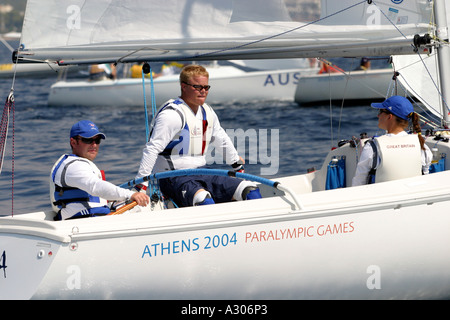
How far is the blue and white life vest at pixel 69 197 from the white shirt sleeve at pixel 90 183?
48mm

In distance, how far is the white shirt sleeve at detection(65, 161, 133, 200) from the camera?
473 cm

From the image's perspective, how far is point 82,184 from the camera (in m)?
4.77

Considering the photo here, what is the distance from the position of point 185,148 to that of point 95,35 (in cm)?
143

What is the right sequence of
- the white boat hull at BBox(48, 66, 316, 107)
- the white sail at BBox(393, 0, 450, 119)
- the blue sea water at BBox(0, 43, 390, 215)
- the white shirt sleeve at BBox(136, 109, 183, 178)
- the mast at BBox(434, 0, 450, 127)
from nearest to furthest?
the white shirt sleeve at BBox(136, 109, 183, 178) → the mast at BBox(434, 0, 450, 127) → the white sail at BBox(393, 0, 450, 119) → the blue sea water at BBox(0, 43, 390, 215) → the white boat hull at BBox(48, 66, 316, 107)

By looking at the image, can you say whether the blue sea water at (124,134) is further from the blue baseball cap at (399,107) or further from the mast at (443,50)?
the blue baseball cap at (399,107)

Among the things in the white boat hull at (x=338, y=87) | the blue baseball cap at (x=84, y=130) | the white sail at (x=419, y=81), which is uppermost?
the white boat hull at (x=338, y=87)

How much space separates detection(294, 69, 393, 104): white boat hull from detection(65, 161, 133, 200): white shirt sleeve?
14.8 meters

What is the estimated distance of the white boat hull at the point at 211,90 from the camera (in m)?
20.4

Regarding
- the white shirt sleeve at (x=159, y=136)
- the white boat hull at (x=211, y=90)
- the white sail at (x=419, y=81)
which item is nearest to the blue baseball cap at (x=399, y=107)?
the white shirt sleeve at (x=159, y=136)

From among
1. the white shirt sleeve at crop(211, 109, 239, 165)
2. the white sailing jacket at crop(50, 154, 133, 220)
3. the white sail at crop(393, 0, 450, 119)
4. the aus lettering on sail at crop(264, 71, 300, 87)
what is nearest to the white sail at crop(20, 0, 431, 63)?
the white shirt sleeve at crop(211, 109, 239, 165)

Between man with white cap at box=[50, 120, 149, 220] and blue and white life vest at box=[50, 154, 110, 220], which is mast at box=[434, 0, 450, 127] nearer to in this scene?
man with white cap at box=[50, 120, 149, 220]

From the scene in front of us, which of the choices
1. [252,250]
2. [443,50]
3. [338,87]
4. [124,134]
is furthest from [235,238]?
[338,87]

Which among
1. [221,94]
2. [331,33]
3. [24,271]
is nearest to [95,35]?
[331,33]

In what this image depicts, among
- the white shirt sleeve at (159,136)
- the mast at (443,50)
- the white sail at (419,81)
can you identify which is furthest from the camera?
the white sail at (419,81)
